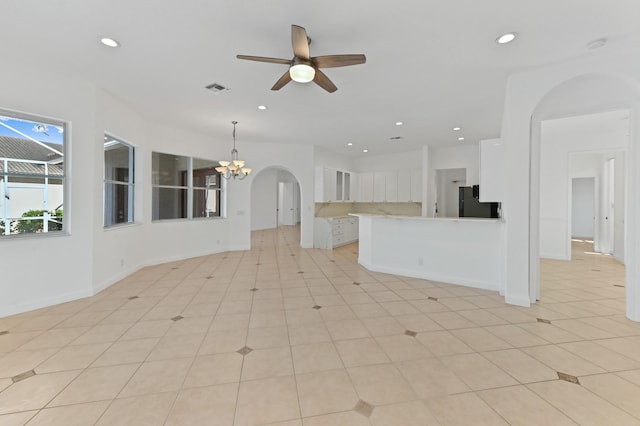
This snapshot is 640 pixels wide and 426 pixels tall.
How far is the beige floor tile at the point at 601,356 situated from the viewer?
2.21 metres

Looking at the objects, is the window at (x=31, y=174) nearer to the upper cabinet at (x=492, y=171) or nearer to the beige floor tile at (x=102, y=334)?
the beige floor tile at (x=102, y=334)

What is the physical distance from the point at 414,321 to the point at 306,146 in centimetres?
577

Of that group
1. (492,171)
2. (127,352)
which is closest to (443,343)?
(492,171)

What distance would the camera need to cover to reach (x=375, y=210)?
9258mm

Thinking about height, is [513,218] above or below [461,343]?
above

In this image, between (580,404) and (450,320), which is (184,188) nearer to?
(450,320)

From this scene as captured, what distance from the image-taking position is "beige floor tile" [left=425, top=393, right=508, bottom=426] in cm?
164

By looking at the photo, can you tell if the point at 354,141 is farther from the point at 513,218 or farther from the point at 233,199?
the point at 513,218

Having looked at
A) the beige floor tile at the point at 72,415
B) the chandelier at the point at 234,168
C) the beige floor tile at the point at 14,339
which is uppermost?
the chandelier at the point at 234,168

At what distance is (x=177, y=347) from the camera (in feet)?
8.17

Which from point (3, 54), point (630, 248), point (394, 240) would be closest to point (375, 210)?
point (394, 240)

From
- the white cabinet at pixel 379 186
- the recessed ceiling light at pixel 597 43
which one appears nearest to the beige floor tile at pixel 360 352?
the recessed ceiling light at pixel 597 43

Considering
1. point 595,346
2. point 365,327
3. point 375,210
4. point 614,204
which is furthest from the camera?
point 375,210

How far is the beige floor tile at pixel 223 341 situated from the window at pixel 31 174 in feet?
9.29
